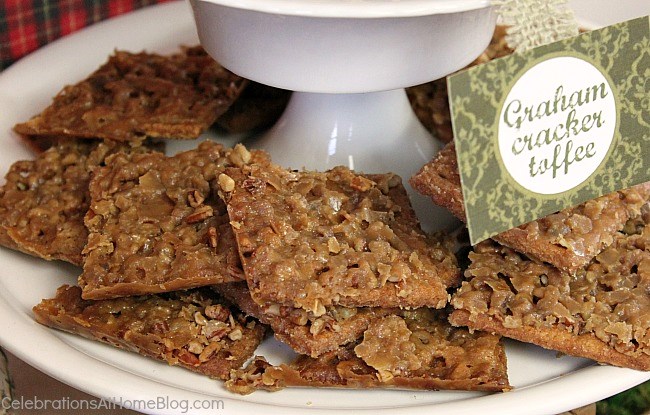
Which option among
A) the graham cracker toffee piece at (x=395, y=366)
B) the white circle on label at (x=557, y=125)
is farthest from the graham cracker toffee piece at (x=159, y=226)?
the white circle on label at (x=557, y=125)

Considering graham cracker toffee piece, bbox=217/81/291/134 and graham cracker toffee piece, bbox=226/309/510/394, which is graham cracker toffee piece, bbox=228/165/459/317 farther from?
graham cracker toffee piece, bbox=217/81/291/134

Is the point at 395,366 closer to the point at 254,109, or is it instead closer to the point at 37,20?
the point at 254,109

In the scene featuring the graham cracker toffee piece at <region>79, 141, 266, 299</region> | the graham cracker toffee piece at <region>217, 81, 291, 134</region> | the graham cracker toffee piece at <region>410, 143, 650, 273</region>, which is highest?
the graham cracker toffee piece at <region>410, 143, 650, 273</region>

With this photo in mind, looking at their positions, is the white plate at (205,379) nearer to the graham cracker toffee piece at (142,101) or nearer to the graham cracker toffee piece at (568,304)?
the graham cracker toffee piece at (568,304)

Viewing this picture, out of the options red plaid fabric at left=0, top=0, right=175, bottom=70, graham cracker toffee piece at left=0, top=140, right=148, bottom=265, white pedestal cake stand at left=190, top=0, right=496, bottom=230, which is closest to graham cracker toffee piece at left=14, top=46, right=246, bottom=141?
graham cracker toffee piece at left=0, top=140, right=148, bottom=265

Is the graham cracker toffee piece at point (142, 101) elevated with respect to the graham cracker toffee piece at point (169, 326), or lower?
elevated

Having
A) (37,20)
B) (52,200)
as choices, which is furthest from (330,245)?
(37,20)
